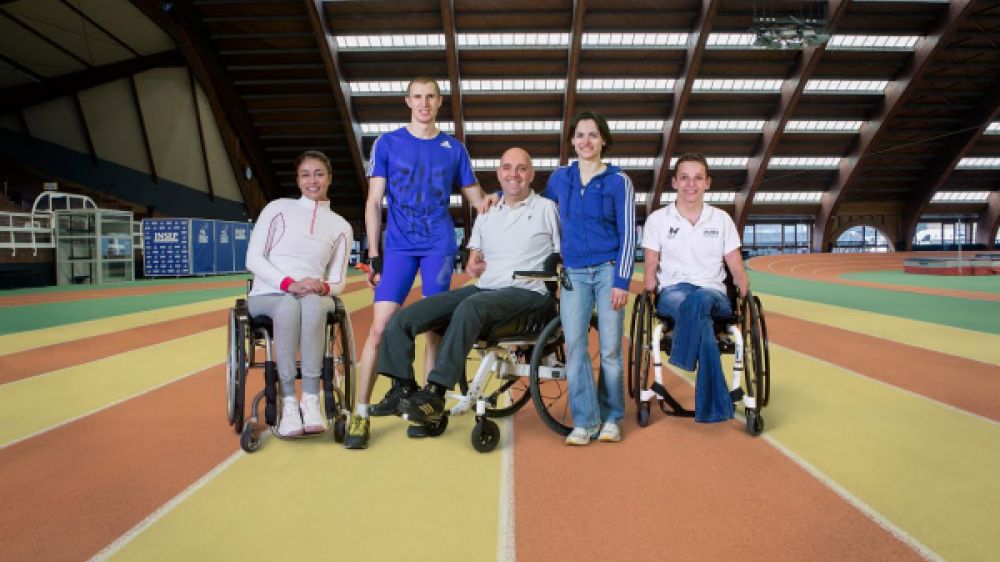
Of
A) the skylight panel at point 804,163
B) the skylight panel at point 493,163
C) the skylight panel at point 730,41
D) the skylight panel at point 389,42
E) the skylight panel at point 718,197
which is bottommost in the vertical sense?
the skylight panel at point 718,197

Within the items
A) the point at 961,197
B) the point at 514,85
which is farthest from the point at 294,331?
the point at 961,197

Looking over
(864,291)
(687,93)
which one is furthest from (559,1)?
(864,291)

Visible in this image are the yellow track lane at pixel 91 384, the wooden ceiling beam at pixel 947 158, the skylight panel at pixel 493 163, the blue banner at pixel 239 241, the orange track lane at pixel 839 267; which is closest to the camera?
the yellow track lane at pixel 91 384

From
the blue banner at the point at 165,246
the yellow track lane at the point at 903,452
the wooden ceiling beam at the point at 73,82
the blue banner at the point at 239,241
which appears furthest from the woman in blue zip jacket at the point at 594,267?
the wooden ceiling beam at the point at 73,82

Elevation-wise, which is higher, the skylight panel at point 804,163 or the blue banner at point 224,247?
the skylight panel at point 804,163

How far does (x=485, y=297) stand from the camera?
3.50 m

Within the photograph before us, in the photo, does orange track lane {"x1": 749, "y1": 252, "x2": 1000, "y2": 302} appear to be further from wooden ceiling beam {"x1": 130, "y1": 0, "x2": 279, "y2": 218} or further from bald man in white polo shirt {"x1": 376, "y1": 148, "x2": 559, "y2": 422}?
wooden ceiling beam {"x1": 130, "y1": 0, "x2": 279, "y2": 218}

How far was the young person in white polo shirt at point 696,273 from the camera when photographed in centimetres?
373

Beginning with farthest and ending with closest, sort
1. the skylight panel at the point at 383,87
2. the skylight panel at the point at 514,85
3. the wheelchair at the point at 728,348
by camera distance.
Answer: the skylight panel at the point at 514,85
the skylight panel at the point at 383,87
the wheelchair at the point at 728,348

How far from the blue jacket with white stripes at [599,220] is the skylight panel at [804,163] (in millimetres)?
30217

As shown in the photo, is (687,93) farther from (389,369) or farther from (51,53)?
(389,369)

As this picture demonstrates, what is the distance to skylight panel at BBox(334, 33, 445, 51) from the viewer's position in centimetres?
2386

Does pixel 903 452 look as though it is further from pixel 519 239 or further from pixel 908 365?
pixel 908 365

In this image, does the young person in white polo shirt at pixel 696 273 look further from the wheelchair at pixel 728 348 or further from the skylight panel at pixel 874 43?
the skylight panel at pixel 874 43
